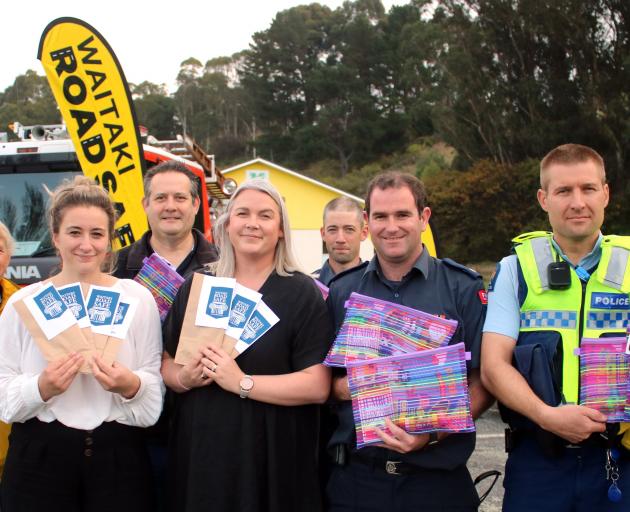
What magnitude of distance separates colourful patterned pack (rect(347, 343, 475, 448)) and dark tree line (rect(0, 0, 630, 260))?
2712 centimetres

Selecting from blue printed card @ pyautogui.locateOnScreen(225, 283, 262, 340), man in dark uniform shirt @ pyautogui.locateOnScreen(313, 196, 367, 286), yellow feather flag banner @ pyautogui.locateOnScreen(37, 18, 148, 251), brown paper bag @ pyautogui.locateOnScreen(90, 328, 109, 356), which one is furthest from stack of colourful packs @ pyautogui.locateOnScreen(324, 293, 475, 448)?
yellow feather flag banner @ pyautogui.locateOnScreen(37, 18, 148, 251)

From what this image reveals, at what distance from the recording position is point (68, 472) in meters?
2.74

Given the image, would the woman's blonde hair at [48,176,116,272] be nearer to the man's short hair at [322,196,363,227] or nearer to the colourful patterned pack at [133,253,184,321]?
the colourful patterned pack at [133,253,184,321]

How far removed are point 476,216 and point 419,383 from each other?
30022mm

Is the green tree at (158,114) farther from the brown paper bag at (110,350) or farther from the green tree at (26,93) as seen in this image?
the brown paper bag at (110,350)

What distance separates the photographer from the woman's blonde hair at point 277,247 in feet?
9.94

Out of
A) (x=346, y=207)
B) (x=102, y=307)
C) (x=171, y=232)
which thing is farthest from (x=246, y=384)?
(x=346, y=207)

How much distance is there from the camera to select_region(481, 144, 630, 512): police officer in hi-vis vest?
109 inches

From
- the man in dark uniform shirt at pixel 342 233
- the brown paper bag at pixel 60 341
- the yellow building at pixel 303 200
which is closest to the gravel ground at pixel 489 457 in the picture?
the man in dark uniform shirt at pixel 342 233

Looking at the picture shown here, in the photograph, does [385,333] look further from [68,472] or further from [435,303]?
[68,472]

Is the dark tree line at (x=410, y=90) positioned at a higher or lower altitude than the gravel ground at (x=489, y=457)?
higher

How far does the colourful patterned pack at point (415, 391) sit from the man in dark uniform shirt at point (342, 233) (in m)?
2.55

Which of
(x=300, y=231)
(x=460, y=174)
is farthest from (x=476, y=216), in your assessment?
(x=300, y=231)

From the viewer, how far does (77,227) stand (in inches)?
116
